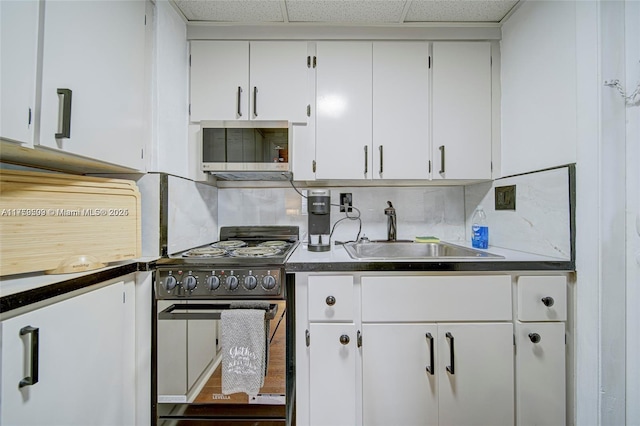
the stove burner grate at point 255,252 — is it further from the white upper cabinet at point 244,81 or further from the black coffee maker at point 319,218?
the white upper cabinet at point 244,81

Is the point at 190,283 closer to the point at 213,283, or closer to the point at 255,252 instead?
the point at 213,283

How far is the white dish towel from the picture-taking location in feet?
3.54

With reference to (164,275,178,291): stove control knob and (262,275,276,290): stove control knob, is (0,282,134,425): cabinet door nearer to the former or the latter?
(164,275,178,291): stove control knob

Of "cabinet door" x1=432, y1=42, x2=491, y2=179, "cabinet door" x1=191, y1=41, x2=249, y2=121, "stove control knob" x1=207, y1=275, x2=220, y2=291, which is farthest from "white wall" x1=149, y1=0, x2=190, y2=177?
"cabinet door" x1=432, y1=42, x2=491, y2=179

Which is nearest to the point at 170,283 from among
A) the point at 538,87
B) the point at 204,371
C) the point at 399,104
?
the point at 204,371

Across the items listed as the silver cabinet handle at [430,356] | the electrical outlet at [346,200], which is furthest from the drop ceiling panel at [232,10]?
the silver cabinet handle at [430,356]

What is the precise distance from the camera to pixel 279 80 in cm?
153

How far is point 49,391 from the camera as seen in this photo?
76 cm

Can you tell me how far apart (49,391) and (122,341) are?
11.8 inches

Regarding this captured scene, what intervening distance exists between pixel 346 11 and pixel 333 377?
1866 millimetres

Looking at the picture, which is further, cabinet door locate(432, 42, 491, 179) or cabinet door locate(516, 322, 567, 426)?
cabinet door locate(432, 42, 491, 179)

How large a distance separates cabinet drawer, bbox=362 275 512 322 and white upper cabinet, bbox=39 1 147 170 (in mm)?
1228

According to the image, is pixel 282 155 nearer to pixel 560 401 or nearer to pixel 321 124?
pixel 321 124

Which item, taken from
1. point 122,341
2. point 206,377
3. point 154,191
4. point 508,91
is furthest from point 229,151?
point 508,91
